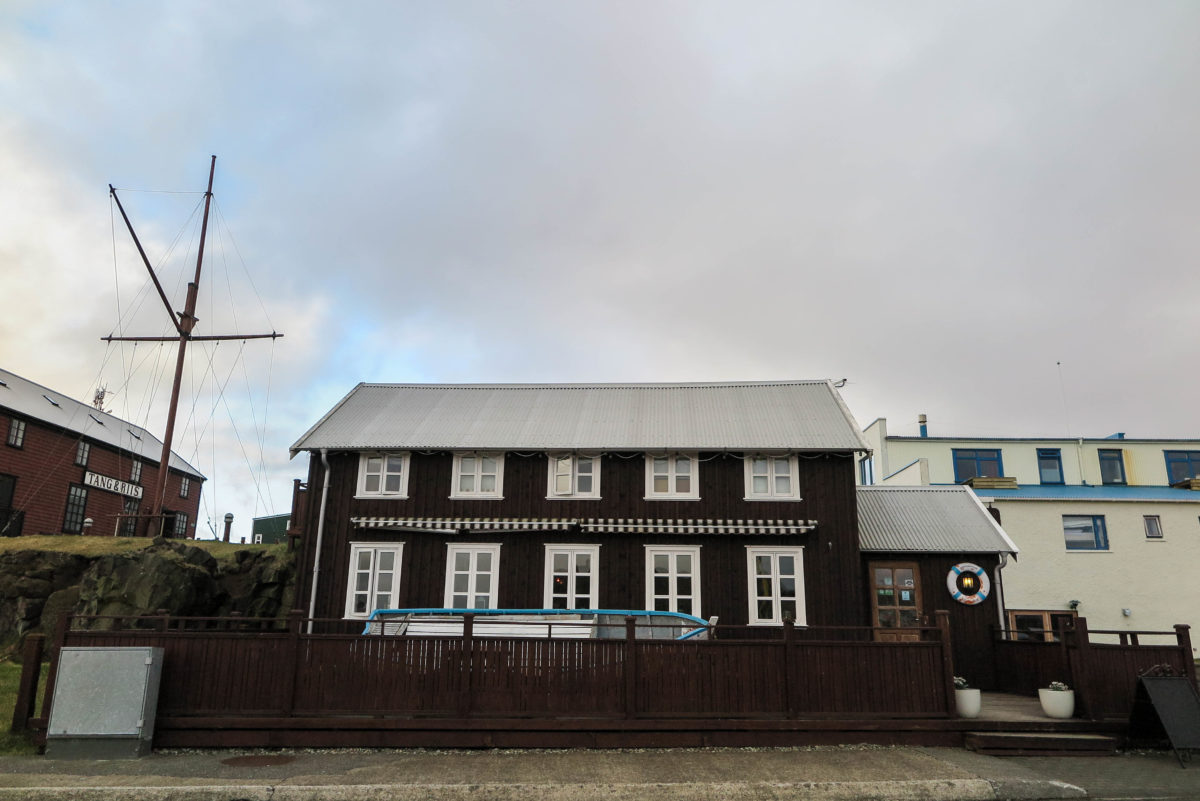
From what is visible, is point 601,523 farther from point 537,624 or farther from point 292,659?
point 292,659

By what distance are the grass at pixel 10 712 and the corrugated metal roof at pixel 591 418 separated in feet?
24.7

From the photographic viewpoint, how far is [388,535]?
20.7 m

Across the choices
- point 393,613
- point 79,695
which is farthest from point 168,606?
point 79,695

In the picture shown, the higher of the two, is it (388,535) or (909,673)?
(388,535)

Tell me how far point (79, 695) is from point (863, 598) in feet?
53.2

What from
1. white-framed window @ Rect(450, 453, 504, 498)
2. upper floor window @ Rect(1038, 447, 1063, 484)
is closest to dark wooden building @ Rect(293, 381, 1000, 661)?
white-framed window @ Rect(450, 453, 504, 498)

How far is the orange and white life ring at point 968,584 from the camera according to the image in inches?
764

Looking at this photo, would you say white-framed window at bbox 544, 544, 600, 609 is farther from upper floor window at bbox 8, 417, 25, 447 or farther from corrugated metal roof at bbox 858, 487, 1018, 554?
upper floor window at bbox 8, 417, 25, 447

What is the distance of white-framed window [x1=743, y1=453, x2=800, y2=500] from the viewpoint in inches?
803

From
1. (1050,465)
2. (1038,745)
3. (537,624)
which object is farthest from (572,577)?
(1050,465)

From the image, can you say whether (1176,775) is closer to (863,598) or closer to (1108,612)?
(863,598)

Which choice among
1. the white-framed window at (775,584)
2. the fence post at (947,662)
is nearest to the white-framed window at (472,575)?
the white-framed window at (775,584)

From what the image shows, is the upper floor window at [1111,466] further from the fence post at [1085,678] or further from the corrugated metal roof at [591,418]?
the fence post at [1085,678]

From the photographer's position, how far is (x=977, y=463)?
3372 cm
